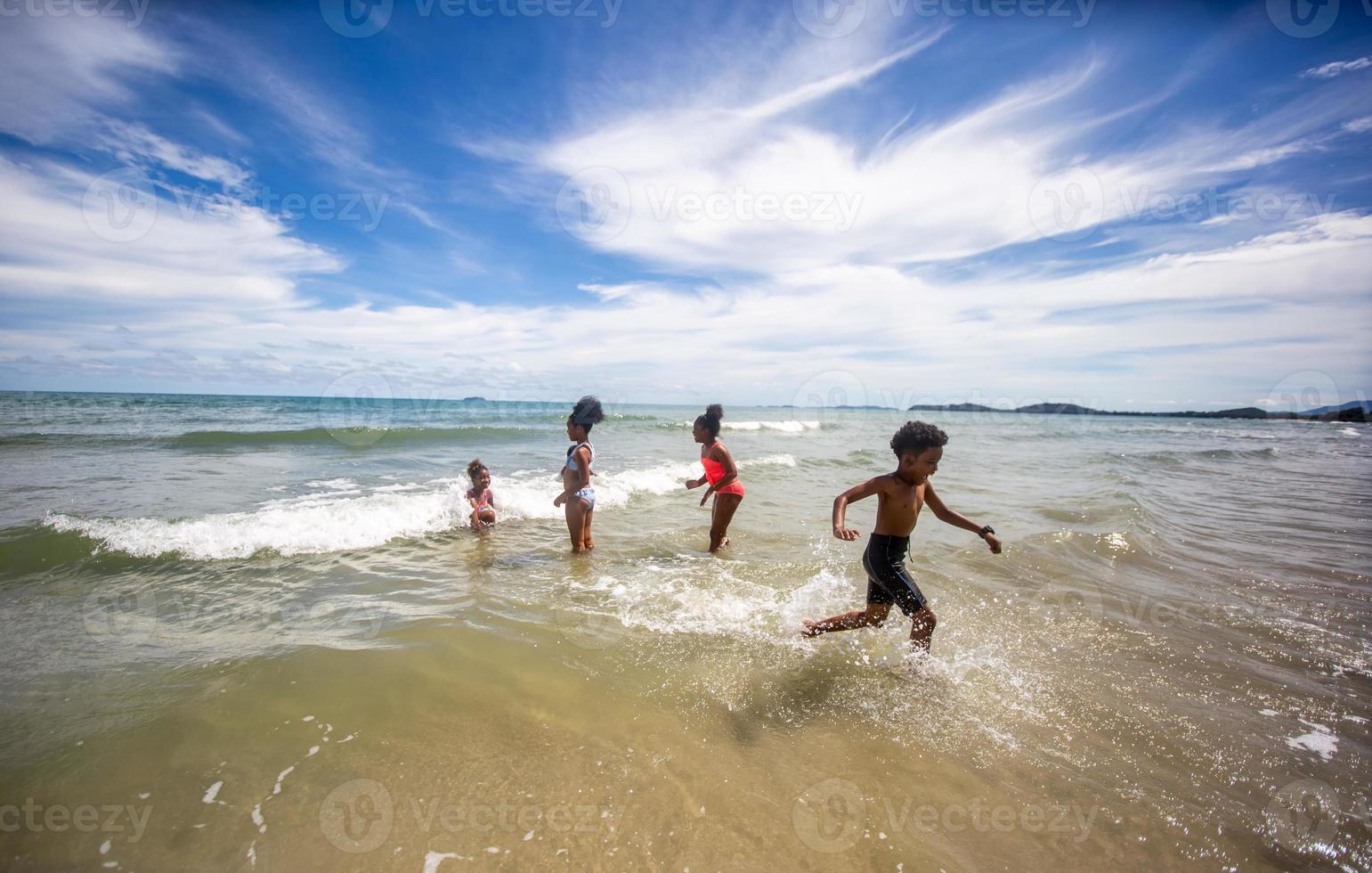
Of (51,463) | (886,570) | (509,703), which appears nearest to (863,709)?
(886,570)

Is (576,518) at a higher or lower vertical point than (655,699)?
higher

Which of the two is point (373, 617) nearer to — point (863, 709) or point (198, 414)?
point (863, 709)

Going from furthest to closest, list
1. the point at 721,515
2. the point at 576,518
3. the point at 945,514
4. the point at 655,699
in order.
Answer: the point at 721,515
the point at 576,518
the point at 945,514
the point at 655,699

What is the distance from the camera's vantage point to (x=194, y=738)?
10.4 feet

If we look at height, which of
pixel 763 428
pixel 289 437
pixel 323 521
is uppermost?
pixel 289 437

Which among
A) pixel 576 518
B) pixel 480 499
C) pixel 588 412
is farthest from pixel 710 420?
pixel 480 499

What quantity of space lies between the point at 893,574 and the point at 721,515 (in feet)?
10.9

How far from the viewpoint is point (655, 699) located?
3691mm

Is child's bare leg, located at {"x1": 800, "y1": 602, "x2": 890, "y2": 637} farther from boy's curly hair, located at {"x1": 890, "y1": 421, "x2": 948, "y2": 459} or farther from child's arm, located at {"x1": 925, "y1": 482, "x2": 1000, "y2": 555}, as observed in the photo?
boy's curly hair, located at {"x1": 890, "y1": 421, "x2": 948, "y2": 459}

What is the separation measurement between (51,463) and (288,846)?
17.1 m

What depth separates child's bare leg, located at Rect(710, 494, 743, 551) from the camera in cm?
746

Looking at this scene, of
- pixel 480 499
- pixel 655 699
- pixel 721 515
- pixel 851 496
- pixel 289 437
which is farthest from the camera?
pixel 289 437

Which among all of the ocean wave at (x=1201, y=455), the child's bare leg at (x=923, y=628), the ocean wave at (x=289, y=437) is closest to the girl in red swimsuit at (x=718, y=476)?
the child's bare leg at (x=923, y=628)

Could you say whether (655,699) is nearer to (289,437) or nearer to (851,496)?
(851,496)
